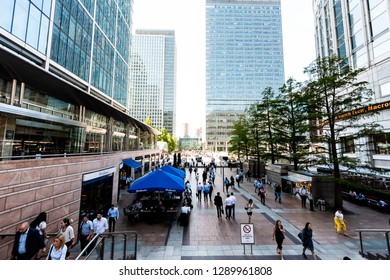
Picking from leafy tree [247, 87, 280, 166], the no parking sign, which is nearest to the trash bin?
leafy tree [247, 87, 280, 166]

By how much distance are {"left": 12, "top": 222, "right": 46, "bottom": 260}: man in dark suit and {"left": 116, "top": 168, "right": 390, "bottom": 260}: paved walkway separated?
3376mm

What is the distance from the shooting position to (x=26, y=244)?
5133mm

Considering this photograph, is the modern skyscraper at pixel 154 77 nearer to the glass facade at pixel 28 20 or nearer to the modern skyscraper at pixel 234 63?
the modern skyscraper at pixel 234 63

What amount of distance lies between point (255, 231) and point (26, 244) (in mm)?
9279

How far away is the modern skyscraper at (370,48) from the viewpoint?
19.6m

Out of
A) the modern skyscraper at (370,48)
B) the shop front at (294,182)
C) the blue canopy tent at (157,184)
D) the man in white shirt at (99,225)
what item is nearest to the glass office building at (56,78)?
the man in white shirt at (99,225)

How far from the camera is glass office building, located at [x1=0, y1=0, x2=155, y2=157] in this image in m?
10.3

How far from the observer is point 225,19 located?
405ft

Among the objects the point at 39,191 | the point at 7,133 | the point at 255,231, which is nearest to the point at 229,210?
the point at 255,231

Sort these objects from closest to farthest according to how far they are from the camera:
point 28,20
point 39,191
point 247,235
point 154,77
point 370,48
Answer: point 39,191, point 247,235, point 28,20, point 370,48, point 154,77

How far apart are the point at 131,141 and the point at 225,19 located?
128577 millimetres

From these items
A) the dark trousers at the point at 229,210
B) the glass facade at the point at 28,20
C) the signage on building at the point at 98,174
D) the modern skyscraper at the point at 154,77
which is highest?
the modern skyscraper at the point at 154,77

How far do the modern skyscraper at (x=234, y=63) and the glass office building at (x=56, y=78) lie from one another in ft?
311

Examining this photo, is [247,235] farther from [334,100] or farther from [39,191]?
[334,100]
